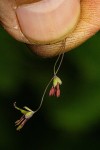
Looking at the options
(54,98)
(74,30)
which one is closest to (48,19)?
(74,30)

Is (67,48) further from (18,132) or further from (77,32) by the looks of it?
(18,132)

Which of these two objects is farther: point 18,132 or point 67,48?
point 18,132

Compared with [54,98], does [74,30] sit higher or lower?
higher

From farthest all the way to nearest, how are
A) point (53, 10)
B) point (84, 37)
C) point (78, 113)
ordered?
point (78, 113)
point (84, 37)
point (53, 10)

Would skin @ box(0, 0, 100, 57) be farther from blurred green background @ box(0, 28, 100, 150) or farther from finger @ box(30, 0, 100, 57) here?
blurred green background @ box(0, 28, 100, 150)

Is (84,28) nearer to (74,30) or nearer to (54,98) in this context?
(74,30)

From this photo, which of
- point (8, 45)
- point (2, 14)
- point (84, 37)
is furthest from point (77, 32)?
point (8, 45)

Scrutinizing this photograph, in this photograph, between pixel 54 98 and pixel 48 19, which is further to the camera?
pixel 54 98
